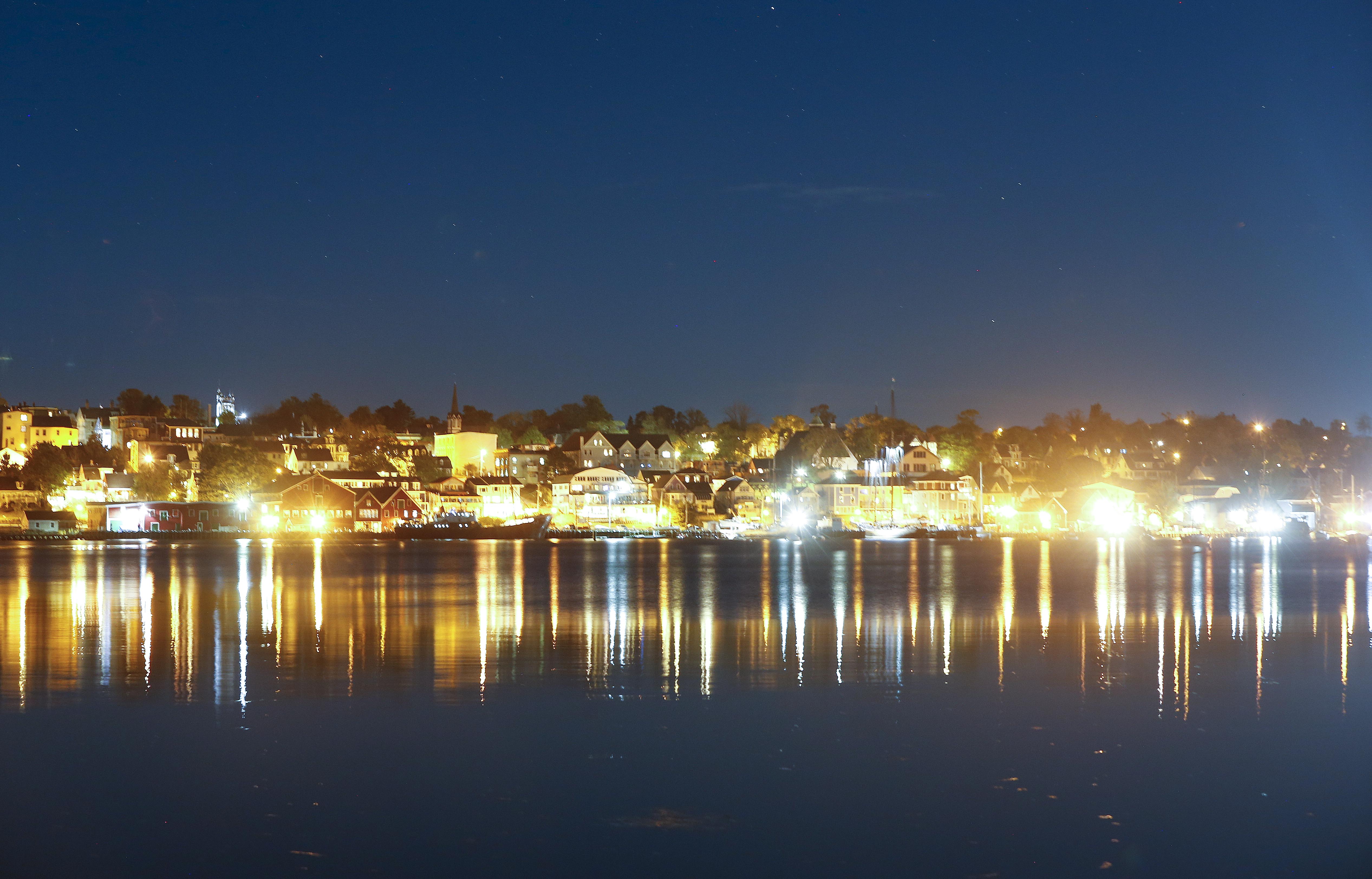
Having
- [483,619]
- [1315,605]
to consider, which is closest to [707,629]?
[483,619]

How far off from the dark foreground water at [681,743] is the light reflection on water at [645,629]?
15 centimetres

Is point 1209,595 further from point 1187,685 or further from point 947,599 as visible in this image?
point 1187,685

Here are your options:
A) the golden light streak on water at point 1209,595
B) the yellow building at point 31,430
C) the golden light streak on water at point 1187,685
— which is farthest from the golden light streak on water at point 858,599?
the yellow building at point 31,430

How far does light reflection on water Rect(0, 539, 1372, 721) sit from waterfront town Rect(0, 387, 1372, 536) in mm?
41022

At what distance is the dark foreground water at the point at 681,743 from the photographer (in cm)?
938

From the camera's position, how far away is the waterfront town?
301 feet

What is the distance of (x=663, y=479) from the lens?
104312mm

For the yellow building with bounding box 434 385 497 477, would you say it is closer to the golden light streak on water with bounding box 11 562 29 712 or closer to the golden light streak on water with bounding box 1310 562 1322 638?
the golden light streak on water with bounding box 11 562 29 712

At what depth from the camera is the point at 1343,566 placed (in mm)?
53094

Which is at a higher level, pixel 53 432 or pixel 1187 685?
pixel 53 432

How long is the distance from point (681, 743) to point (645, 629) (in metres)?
11.8

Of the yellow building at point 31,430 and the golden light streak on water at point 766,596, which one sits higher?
the yellow building at point 31,430

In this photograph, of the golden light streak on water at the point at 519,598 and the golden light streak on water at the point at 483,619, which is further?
the golden light streak on water at the point at 519,598

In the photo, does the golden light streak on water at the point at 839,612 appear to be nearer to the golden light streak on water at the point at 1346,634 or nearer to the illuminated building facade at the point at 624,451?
the golden light streak on water at the point at 1346,634
